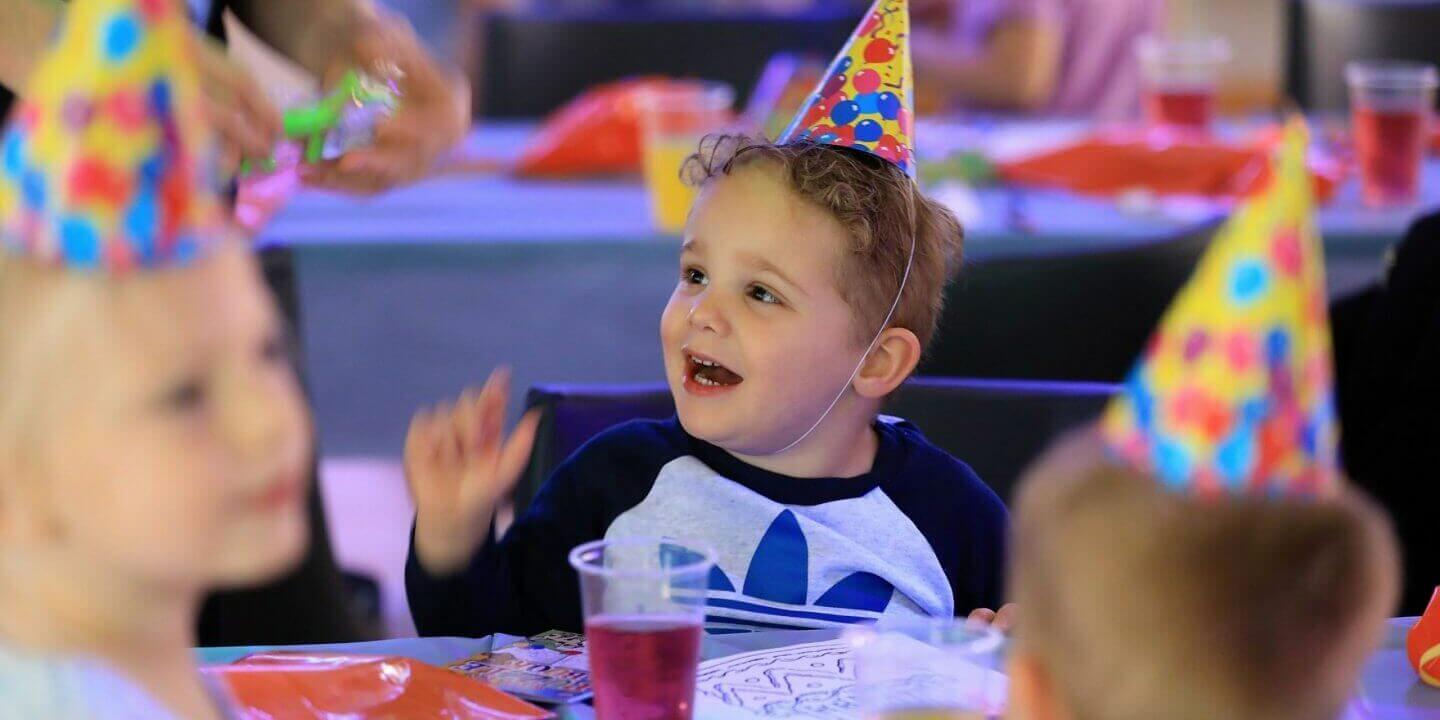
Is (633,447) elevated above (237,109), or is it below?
below

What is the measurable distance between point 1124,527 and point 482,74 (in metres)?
3.61

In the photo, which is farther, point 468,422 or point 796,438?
point 796,438

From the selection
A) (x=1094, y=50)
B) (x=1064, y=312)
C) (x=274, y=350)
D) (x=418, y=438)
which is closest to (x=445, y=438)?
(x=418, y=438)

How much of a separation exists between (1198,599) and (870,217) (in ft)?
2.99

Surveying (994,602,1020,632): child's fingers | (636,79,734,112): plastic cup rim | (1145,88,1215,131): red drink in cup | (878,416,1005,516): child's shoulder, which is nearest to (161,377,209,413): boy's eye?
(994,602,1020,632): child's fingers

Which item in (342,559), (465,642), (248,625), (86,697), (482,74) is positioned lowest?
(342,559)

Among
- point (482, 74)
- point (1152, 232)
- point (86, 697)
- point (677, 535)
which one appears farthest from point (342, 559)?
point (86, 697)

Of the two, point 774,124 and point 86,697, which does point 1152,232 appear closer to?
point 774,124

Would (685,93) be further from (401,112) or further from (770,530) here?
(770,530)

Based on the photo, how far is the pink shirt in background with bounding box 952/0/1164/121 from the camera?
4227 millimetres

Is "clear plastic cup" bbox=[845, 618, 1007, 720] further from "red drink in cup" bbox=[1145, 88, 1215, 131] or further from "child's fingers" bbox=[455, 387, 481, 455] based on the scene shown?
"red drink in cup" bbox=[1145, 88, 1215, 131]

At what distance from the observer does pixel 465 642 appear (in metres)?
1.22

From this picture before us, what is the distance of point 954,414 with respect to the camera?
5.75ft

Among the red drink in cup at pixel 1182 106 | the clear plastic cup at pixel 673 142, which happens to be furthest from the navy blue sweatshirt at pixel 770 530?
the red drink in cup at pixel 1182 106
